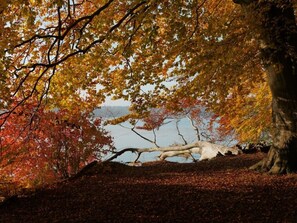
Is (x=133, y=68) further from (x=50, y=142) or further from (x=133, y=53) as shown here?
(x=50, y=142)

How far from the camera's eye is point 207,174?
35.1 feet

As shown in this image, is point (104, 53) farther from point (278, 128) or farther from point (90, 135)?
point (278, 128)

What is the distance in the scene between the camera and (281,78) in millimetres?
9570

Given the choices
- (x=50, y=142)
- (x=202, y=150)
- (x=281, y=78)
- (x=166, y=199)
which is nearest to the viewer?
(x=166, y=199)

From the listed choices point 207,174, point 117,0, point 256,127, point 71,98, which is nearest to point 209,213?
point 207,174

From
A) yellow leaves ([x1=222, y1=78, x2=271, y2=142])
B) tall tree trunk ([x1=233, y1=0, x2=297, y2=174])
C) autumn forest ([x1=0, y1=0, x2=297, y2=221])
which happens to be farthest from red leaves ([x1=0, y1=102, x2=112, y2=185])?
tall tree trunk ([x1=233, y1=0, x2=297, y2=174])

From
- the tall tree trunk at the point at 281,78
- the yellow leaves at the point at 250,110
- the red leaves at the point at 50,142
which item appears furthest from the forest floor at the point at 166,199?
the yellow leaves at the point at 250,110

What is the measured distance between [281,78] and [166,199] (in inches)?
189

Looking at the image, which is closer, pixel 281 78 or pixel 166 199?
pixel 166 199

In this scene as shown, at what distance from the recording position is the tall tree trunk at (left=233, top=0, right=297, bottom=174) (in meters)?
8.70

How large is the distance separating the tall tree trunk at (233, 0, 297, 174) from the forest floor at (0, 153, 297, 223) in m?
0.68

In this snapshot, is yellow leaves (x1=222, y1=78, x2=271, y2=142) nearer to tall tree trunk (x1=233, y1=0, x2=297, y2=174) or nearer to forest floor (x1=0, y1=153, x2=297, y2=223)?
forest floor (x1=0, y1=153, x2=297, y2=223)

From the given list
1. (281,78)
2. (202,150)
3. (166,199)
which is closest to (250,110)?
(202,150)

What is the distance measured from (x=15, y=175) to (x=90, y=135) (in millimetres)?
3353
